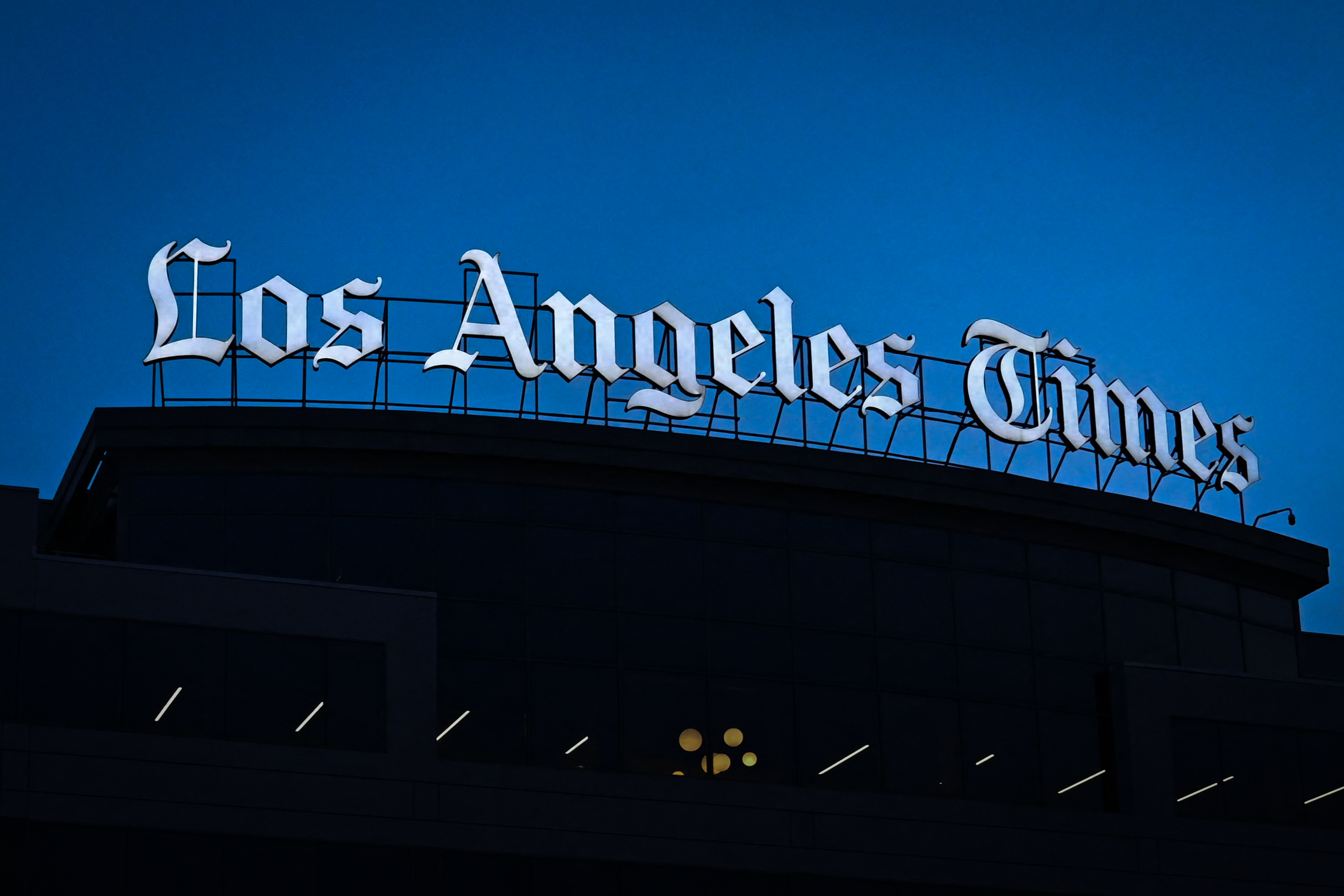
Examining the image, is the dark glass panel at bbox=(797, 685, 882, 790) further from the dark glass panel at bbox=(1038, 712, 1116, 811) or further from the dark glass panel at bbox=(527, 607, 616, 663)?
the dark glass panel at bbox=(527, 607, 616, 663)

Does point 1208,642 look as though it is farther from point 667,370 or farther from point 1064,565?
point 667,370

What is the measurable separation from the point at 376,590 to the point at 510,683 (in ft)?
13.5

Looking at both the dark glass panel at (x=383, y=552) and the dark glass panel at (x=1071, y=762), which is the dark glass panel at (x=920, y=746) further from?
the dark glass panel at (x=383, y=552)

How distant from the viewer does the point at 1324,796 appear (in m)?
54.0

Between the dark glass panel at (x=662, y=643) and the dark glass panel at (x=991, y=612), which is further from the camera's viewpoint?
the dark glass panel at (x=991, y=612)

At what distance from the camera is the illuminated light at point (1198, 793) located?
5272cm

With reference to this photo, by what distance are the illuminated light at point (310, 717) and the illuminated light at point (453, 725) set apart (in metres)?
2.96

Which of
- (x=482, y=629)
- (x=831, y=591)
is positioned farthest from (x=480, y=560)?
(x=831, y=591)

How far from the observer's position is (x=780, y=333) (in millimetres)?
54594

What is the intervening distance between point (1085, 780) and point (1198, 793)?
2.98 meters

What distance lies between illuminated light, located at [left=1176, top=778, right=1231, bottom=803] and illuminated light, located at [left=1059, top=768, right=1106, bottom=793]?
2.02 metres

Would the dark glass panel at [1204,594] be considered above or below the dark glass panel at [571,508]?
below

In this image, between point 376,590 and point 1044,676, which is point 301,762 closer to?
point 376,590

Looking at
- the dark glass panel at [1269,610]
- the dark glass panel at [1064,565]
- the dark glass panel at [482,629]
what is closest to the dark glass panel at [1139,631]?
the dark glass panel at [1064,565]
